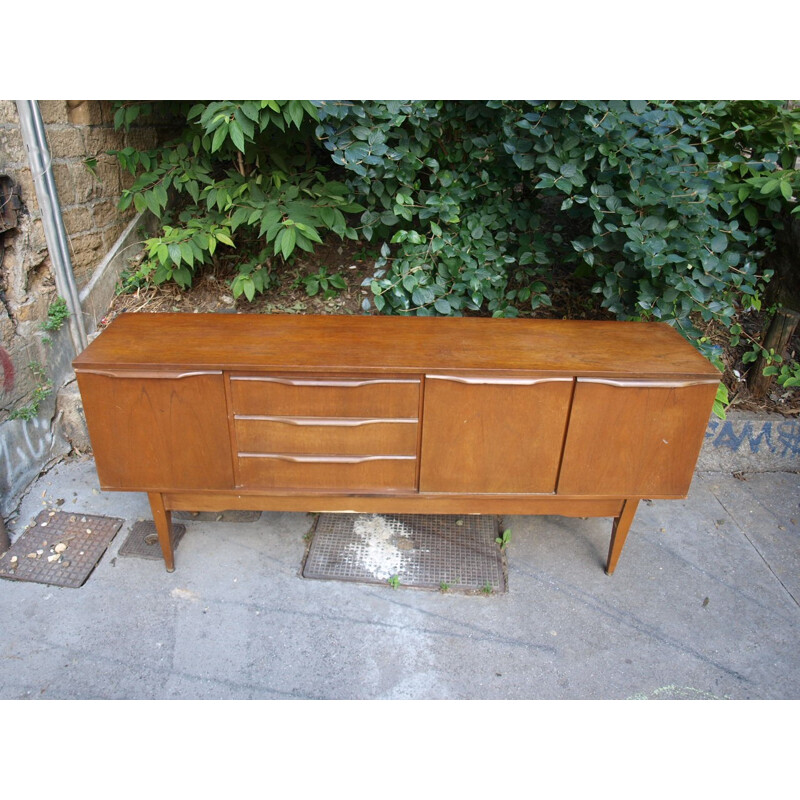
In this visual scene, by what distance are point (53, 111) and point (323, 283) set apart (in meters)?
1.66

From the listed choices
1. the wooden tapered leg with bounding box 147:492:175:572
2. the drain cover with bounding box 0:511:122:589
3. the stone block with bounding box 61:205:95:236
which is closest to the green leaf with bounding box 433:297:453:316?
the wooden tapered leg with bounding box 147:492:175:572

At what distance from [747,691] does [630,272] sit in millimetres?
2069

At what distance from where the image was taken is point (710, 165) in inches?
128

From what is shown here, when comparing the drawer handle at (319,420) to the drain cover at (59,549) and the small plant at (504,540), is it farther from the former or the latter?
the drain cover at (59,549)

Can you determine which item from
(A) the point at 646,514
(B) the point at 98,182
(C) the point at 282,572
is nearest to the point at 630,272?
(A) the point at 646,514

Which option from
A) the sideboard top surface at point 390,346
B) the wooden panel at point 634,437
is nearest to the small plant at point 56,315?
the sideboard top surface at point 390,346

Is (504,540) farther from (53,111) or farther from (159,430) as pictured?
(53,111)

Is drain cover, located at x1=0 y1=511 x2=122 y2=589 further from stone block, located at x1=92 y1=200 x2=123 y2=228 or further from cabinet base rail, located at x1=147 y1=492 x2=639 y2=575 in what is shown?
stone block, located at x1=92 y1=200 x2=123 y2=228

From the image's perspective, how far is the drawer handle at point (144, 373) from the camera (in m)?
2.27

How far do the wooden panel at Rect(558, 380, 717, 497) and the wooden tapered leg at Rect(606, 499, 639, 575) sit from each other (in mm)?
117

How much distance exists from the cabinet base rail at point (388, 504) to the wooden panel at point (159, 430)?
0.36 feet

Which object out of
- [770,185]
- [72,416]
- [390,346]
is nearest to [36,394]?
[72,416]

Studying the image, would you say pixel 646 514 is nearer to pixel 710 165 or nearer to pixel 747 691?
pixel 747 691

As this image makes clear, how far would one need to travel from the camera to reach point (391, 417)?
2.38 meters
